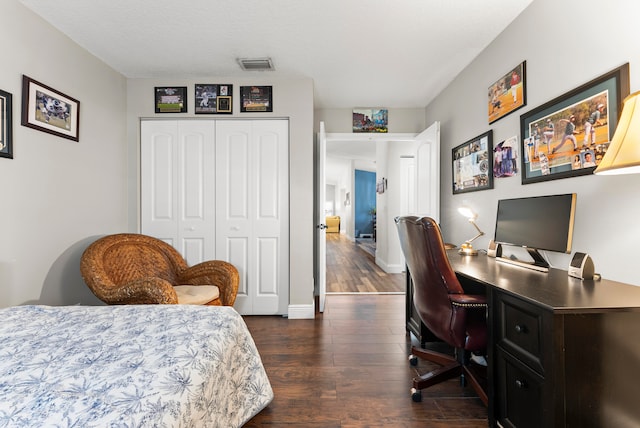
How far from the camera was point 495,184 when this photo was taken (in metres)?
2.41

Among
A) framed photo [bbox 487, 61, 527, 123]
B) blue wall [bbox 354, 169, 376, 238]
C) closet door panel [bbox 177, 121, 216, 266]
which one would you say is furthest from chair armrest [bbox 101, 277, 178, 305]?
blue wall [bbox 354, 169, 376, 238]

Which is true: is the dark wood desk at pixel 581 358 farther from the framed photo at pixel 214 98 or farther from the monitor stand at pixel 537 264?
the framed photo at pixel 214 98

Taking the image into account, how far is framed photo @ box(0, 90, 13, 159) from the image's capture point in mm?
1930

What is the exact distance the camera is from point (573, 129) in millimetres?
1646

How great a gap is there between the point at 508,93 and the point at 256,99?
2232 millimetres

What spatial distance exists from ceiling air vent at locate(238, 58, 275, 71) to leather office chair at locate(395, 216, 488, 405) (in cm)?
198

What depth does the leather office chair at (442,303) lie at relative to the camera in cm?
159

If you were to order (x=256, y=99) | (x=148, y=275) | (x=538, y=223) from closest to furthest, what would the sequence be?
(x=538, y=223) < (x=148, y=275) < (x=256, y=99)

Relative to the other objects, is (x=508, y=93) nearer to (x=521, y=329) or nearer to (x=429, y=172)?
(x=429, y=172)

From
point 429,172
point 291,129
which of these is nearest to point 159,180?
point 291,129

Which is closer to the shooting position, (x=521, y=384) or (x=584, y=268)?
(x=521, y=384)

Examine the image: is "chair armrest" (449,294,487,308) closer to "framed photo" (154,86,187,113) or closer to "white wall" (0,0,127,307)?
"white wall" (0,0,127,307)

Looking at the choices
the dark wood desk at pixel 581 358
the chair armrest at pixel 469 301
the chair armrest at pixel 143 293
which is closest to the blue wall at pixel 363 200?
the chair armrest at pixel 143 293

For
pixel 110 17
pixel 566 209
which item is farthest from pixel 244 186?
pixel 566 209
